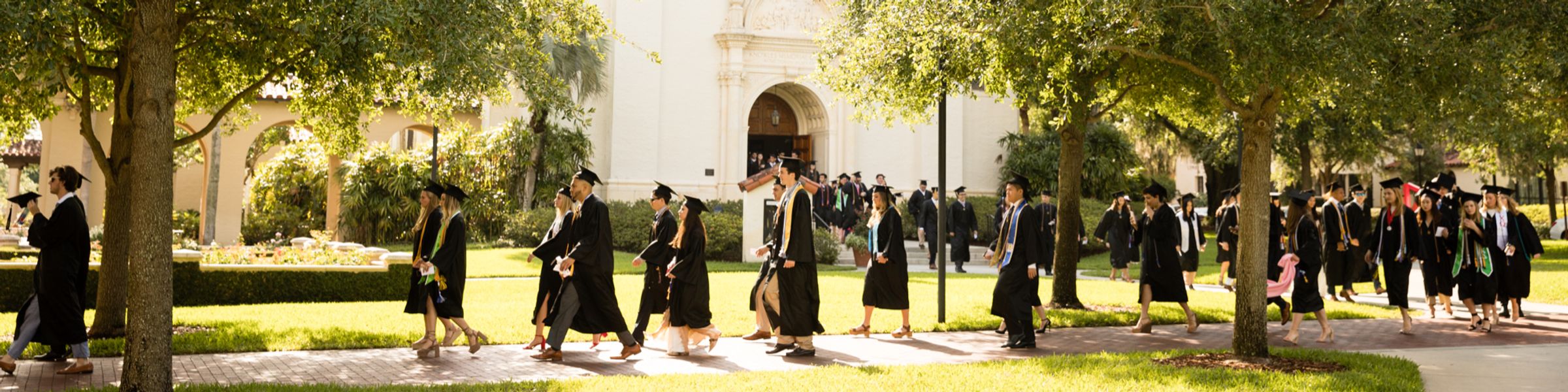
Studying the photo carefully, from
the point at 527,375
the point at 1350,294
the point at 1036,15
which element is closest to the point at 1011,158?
the point at 1350,294

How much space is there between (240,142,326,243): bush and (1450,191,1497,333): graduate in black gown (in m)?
26.0

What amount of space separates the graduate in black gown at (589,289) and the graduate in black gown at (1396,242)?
7835 mm

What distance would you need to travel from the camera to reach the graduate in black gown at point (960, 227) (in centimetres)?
2188

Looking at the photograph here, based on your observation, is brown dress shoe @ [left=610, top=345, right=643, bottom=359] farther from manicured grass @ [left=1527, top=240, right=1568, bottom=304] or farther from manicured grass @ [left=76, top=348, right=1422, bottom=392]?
manicured grass @ [left=1527, top=240, right=1568, bottom=304]

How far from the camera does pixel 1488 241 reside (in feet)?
39.9

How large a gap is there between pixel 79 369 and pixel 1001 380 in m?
6.10

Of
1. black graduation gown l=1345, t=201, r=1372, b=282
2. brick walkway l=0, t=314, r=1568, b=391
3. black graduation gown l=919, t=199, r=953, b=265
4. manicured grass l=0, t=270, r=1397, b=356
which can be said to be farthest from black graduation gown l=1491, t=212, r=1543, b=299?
black graduation gown l=919, t=199, r=953, b=265

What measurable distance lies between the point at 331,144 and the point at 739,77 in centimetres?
1913

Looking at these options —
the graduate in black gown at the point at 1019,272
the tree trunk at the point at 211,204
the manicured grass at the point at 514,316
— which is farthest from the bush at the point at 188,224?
the graduate in black gown at the point at 1019,272

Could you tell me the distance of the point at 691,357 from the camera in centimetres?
938

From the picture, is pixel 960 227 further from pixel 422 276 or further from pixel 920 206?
pixel 422 276

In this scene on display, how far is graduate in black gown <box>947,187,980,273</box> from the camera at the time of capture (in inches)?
861

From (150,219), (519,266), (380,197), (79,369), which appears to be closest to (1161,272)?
(150,219)

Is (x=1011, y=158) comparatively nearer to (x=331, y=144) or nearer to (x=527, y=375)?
(x=331, y=144)
